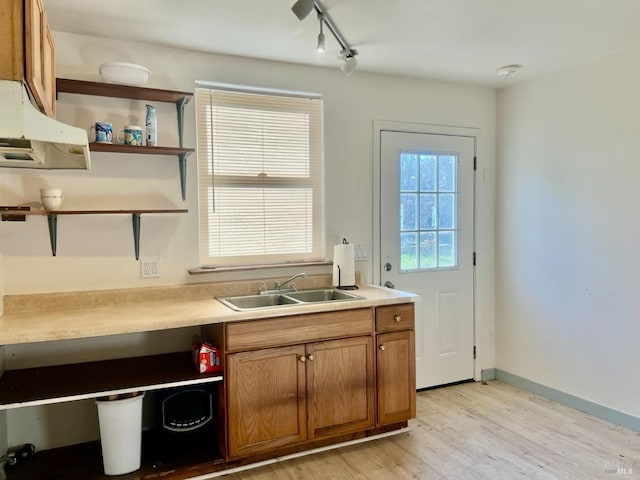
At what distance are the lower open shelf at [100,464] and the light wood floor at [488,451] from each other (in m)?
0.19

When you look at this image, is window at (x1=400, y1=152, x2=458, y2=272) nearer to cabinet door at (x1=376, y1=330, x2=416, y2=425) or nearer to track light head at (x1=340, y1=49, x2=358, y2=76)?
cabinet door at (x1=376, y1=330, x2=416, y2=425)

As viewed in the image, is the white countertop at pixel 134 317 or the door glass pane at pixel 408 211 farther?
the door glass pane at pixel 408 211

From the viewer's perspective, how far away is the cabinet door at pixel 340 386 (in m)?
2.50

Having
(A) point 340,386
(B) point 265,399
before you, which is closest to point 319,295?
(A) point 340,386

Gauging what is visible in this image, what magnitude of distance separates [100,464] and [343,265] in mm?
1739

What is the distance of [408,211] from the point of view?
135 inches

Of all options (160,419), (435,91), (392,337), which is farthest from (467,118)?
(160,419)

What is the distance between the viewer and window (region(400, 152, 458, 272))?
3432 millimetres

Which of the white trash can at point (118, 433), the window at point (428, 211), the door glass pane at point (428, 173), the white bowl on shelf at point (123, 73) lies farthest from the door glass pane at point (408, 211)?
the white trash can at point (118, 433)

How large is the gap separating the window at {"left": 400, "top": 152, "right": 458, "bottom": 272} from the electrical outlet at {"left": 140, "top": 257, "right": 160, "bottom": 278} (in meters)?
1.73

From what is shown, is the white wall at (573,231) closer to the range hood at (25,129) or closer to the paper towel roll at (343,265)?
the paper towel roll at (343,265)

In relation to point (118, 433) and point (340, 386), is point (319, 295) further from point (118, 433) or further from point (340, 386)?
point (118, 433)

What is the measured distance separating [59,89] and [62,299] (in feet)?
3.63

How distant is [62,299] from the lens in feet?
8.00
